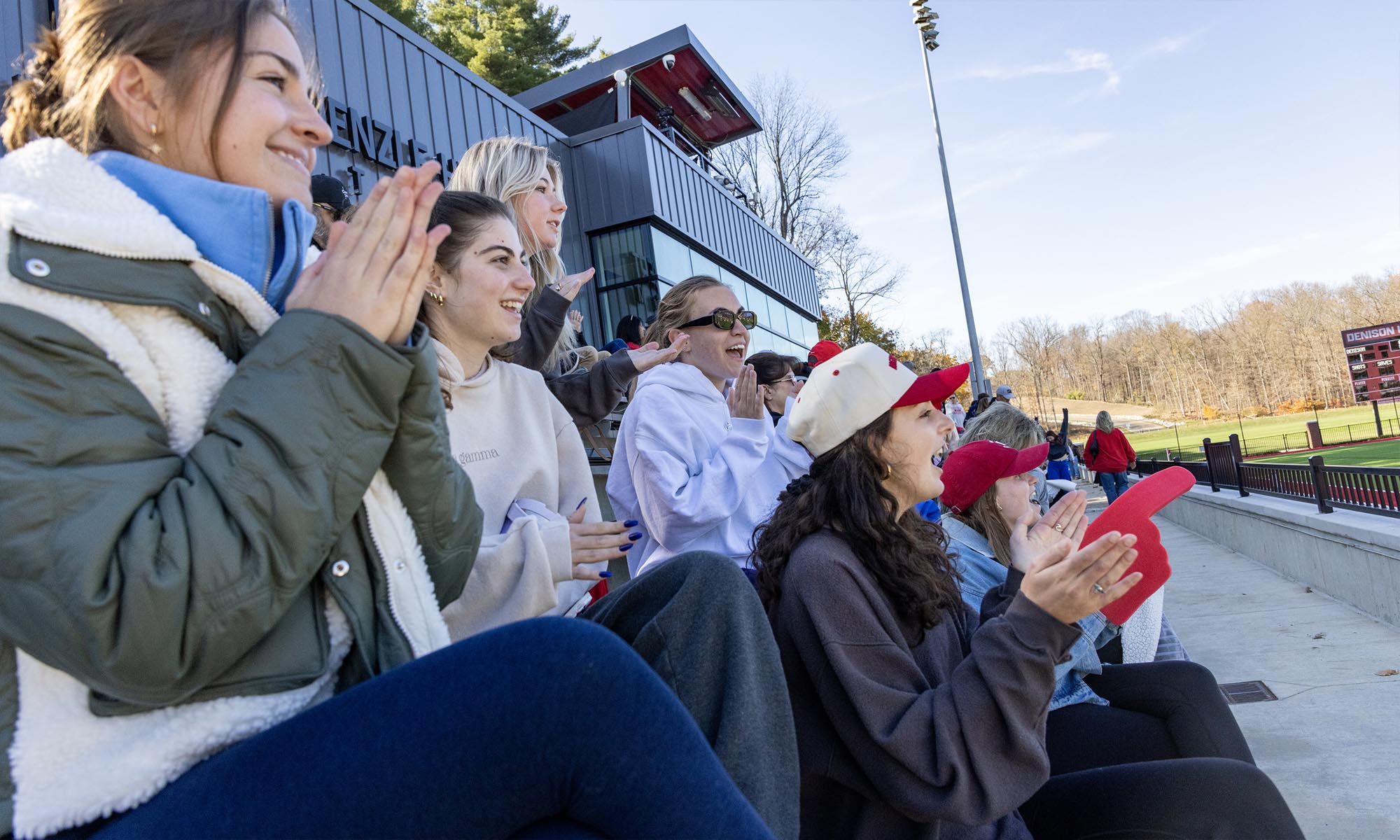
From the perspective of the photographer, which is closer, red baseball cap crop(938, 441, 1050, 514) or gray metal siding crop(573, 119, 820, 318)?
red baseball cap crop(938, 441, 1050, 514)

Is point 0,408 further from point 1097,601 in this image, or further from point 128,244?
point 1097,601

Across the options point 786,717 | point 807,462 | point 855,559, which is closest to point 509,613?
point 786,717

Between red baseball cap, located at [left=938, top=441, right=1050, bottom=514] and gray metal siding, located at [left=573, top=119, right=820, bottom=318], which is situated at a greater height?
gray metal siding, located at [left=573, top=119, right=820, bottom=318]

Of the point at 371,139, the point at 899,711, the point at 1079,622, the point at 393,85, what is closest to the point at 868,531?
the point at 899,711

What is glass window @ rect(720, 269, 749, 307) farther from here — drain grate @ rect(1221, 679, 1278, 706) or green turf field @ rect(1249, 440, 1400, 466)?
drain grate @ rect(1221, 679, 1278, 706)

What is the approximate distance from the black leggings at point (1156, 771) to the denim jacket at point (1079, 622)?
55mm

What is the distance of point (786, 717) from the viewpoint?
4.54 ft

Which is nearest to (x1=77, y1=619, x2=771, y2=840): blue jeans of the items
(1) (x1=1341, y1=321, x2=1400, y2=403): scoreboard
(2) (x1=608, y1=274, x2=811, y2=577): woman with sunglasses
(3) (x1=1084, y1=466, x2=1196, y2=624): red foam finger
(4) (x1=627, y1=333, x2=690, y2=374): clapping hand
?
(3) (x1=1084, y1=466, x2=1196, y2=624): red foam finger

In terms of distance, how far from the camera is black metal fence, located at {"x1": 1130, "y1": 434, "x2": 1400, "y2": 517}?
6559 mm

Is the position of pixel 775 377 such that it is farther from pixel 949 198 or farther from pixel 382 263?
pixel 949 198

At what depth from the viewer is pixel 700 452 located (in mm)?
3223

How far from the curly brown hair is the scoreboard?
36.8 meters

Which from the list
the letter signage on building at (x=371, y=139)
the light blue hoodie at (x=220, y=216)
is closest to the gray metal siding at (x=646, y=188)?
the letter signage on building at (x=371, y=139)

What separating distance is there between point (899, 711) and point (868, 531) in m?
0.49
